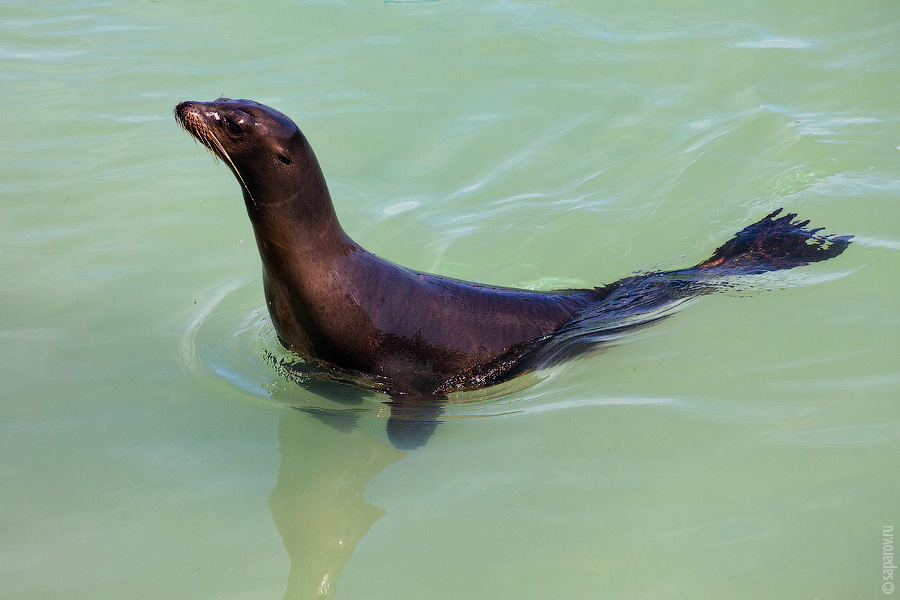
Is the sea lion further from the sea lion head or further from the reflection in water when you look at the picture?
the reflection in water

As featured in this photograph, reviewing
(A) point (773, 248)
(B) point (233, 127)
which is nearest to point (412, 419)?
(B) point (233, 127)

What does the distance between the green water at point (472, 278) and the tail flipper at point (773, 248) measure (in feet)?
0.67

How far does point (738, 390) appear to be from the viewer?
4.01 meters

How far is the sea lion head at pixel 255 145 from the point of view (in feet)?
12.4

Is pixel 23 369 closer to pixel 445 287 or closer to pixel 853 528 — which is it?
pixel 445 287

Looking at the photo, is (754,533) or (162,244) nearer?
(754,533)

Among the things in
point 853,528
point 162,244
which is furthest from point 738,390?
point 162,244

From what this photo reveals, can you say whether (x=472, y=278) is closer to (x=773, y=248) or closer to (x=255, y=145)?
(x=773, y=248)

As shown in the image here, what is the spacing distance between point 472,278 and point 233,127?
2.63 metres

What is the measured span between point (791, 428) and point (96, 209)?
533cm

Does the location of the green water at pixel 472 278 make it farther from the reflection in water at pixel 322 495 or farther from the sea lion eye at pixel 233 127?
the sea lion eye at pixel 233 127

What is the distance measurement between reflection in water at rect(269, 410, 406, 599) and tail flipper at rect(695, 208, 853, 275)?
2.93 metres


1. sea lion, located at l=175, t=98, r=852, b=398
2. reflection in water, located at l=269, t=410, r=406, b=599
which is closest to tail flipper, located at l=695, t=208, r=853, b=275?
sea lion, located at l=175, t=98, r=852, b=398

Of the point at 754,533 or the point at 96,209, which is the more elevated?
the point at 96,209
